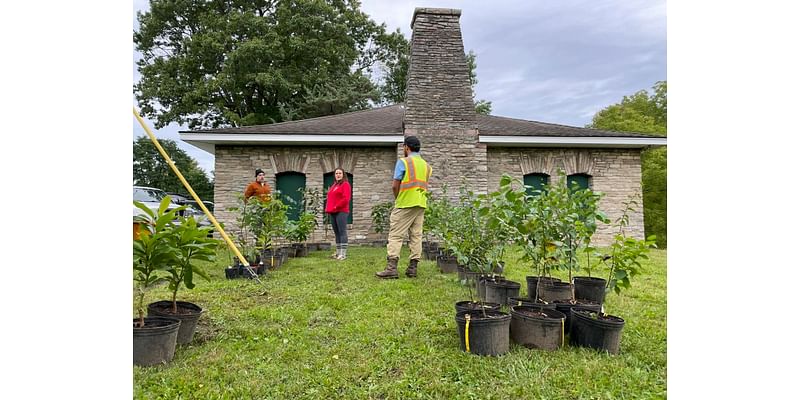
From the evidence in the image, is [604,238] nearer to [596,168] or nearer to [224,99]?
[596,168]

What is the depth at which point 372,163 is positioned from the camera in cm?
1102

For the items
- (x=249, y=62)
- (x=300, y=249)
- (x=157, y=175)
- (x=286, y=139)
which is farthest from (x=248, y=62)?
(x=300, y=249)

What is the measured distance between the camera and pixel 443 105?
1054 centimetres

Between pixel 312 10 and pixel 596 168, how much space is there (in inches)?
667

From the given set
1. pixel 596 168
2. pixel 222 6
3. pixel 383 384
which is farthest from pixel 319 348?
pixel 222 6

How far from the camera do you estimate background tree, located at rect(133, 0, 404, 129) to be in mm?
21000

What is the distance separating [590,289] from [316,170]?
7895 millimetres

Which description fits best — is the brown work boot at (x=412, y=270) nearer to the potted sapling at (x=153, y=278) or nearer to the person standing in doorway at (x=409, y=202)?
the person standing in doorway at (x=409, y=202)

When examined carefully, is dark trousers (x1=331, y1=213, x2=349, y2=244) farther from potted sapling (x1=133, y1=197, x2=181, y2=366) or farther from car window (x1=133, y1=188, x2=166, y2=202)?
car window (x1=133, y1=188, x2=166, y2=202)

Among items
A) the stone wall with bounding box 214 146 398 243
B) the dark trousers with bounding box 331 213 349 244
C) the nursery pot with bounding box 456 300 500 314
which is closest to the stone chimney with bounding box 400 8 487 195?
the stone wall with bounding box 214 146 398 243

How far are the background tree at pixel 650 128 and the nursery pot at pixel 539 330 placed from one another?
16682mm

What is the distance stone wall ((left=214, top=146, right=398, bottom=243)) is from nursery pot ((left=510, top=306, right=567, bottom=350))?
8.09 meters

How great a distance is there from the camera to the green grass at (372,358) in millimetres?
2381

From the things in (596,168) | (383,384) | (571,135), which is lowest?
(383,384)
